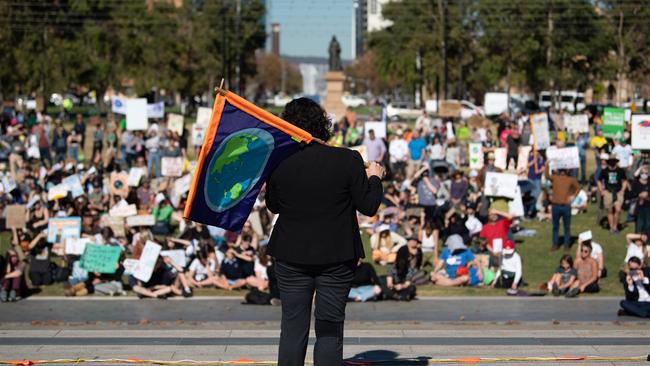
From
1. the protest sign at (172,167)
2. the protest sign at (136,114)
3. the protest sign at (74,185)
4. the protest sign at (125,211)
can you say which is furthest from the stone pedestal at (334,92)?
the protest sign at (125,211)

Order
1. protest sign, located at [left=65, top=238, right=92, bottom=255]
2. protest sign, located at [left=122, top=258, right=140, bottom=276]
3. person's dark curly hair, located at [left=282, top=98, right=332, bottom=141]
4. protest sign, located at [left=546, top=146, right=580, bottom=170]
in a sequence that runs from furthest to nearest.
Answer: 1. protest sign, located at [left=546, top=146, right=580, bottom=170]
2. protest sign, located at [left=65, top=238, right=92, bottom=255]
3. protest sign, located at [left=122, top=258, right=140, bottom=276]
4. person's dark curly hair, located at [left=282, top=98, right=332, bottom=141]

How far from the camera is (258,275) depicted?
15.9 m

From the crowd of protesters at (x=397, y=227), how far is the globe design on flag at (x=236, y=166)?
784 centimetres

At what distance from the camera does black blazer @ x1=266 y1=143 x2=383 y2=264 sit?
620cm

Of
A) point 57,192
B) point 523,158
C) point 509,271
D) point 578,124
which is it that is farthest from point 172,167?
point 578,124

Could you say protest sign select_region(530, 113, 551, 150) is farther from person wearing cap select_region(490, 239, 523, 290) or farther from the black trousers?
the black trousers

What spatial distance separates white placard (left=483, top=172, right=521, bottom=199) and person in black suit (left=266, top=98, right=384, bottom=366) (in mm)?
13553

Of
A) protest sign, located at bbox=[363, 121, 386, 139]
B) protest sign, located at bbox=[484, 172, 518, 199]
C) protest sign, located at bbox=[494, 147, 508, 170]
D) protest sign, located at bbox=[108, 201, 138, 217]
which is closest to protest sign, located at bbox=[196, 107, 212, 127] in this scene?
protest sign, located at bbox=[363, 121, 386, 139]

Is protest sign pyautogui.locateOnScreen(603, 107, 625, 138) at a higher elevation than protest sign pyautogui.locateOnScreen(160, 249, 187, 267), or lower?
higher

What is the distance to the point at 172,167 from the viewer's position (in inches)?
917

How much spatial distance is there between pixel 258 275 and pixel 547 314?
4284 millimetres

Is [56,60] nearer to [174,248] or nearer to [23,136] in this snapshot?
[23,136]

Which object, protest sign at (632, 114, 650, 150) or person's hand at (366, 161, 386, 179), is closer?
person's hand at (366, 161, 386, 179)

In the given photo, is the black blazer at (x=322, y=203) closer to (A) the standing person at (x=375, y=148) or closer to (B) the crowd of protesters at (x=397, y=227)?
(B) the crowd of protesters at (x=397, y=227)
